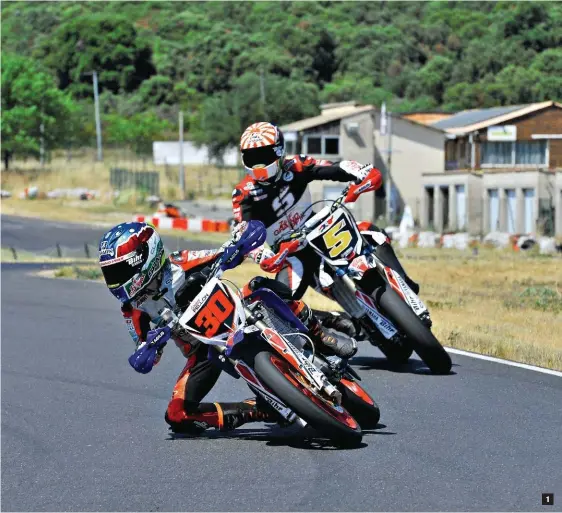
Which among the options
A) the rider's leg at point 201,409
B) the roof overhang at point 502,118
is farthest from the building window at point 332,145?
the rider's leg at point 201,409

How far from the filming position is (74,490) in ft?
22.1

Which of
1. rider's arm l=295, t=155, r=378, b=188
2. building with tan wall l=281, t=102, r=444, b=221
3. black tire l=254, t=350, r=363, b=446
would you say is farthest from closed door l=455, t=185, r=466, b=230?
black tire l=254, t=350, r=363, b=446

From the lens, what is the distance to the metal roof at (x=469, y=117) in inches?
1907

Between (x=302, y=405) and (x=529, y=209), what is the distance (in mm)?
35557

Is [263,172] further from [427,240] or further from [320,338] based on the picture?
[427,240]

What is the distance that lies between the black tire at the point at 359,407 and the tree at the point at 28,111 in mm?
76400

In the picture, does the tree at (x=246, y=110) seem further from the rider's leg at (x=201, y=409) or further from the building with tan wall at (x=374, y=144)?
the rider's leg at (x=201, y=409)

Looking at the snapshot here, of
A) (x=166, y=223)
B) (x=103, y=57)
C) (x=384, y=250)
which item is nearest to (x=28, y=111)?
(x=166, y=223)

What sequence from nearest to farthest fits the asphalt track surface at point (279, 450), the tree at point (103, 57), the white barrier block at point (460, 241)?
1. the asphalt track surface at point (279, 450)
2. the white barrier block at point (460, 241)
3. the tree at point (103, 57)

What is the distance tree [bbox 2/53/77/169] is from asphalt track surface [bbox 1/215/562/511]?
240 feet

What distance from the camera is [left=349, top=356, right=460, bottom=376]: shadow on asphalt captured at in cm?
1018

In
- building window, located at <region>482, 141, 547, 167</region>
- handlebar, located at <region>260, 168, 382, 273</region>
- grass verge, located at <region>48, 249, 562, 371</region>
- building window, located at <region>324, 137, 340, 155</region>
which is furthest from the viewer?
building window, located at <region>324, 137, 340, 155</region>

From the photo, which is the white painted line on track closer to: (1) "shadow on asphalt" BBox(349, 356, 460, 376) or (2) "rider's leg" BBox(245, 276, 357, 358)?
(1) "shadow on asphalt" BBox(349, 356, 460, 376)

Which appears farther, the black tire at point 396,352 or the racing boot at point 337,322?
the black tire at point 396,352
